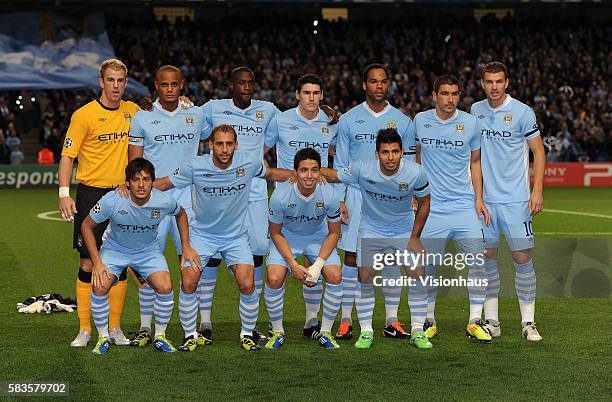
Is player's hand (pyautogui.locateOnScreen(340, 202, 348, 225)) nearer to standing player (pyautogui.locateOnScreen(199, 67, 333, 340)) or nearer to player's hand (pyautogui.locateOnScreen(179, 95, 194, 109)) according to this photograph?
standing player (pyautogui.locateOnScreen(199, 67, 333, 340))

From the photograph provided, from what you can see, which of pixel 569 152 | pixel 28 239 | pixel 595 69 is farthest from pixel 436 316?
pixel 595 69

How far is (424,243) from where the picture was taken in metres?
8.90

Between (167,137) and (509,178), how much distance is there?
2957mm

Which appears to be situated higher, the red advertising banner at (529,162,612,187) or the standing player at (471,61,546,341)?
the standing player at (471,61,546,341)

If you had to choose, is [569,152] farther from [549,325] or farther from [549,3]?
[549,325]

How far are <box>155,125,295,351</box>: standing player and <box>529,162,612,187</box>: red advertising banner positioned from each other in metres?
23.7

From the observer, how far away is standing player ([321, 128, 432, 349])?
8398 millimetres

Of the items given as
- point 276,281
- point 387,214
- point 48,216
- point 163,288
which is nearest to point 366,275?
point 387,214

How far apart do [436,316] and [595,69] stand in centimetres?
2996

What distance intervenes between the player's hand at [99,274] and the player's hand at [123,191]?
1.89ft

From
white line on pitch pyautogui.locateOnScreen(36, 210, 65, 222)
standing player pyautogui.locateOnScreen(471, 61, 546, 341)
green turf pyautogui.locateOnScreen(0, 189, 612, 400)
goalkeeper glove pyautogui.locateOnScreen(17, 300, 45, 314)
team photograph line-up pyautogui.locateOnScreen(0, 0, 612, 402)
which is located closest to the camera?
green turf pyautogui.locateOnScreen(0, 189, 612, 400)

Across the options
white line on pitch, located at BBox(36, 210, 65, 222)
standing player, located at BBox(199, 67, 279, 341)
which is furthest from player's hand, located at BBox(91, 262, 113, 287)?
white line on pitch, located at BBox(36, 210, 65, 222)

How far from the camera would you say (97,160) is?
28.6 ft

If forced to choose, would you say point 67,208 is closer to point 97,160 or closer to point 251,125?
point 97,160
